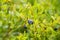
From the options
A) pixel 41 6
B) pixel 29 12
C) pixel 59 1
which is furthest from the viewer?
pixel 59 1

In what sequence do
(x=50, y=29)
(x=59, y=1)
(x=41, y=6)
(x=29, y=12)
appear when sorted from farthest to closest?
1. (x=59, y=1)
2. (x=41, y=6)
3. (x=29, y=12)
4. (x=50, y=29)

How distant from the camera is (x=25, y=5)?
2041mm

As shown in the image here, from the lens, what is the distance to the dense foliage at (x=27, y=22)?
1802 millimetres

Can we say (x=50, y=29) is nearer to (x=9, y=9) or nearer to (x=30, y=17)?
(x=30, y=17)

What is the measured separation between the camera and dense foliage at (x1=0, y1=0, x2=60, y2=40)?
180 cm

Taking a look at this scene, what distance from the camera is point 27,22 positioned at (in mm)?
1872

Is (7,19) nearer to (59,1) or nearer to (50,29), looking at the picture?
(50,29)

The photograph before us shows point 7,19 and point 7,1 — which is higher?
point 7,1

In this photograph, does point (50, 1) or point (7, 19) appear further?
point (50, 1)

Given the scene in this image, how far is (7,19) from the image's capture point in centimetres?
189

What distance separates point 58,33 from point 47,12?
28 cm

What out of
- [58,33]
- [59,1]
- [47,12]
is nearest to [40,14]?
[47,12]

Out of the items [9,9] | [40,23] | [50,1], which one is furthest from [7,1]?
[50,1]

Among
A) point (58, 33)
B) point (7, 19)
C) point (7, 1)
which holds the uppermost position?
point (7, 1)
